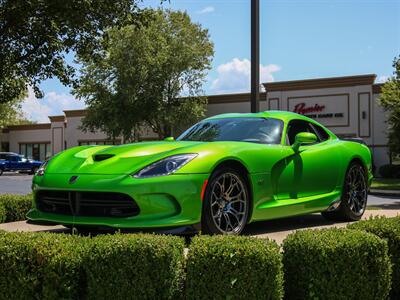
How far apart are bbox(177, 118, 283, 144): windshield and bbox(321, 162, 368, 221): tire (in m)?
1.32

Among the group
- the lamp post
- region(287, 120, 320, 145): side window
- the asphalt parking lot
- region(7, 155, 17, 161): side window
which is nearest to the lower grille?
region(287, 120, 320, 145): side window

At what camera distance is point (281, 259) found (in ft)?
12.3

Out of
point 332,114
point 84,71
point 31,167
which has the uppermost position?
point 84,71

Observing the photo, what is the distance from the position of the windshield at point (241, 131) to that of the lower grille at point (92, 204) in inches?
62.0

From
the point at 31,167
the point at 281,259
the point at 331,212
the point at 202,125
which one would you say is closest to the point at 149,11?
the point at 202,125

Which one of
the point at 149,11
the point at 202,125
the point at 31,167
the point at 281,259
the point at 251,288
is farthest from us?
the point at 31,167

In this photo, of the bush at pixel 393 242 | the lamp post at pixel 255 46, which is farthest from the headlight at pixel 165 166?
the lamp post at pixel 255 46

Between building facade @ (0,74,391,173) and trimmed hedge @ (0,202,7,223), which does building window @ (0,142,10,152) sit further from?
trimmed hedge @ (0,202,7,223)

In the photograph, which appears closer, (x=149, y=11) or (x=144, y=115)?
(x=149, y=11)

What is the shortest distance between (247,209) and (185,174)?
2.96ft

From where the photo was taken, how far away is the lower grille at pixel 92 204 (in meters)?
4.68

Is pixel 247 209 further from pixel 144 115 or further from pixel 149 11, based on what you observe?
pixel 144 115

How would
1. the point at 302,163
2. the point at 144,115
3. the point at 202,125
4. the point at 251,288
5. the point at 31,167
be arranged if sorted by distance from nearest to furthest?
the point at 251,288 < the point at 302,163 < the point at 202,125 < the point at 144,115 < the point at 31,167

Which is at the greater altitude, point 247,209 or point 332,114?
point 332,114
